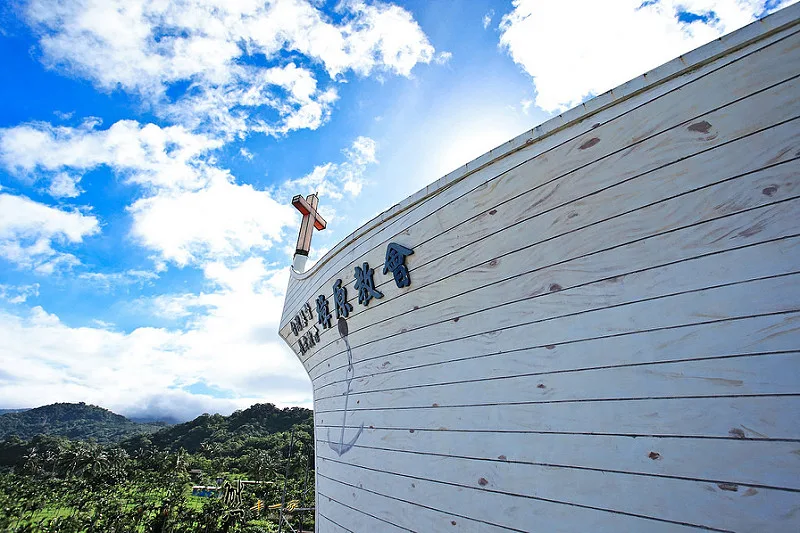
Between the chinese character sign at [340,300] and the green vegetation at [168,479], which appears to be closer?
the chinese character sign at [340,300]

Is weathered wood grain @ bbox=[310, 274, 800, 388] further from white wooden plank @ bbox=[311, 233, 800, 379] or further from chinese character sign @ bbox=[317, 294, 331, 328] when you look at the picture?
chinese character sign @ bbox=[317, 294, 331, 328]

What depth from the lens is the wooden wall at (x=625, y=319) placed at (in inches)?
72.6

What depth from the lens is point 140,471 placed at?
52.3 meters

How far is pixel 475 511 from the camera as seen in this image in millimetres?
2639

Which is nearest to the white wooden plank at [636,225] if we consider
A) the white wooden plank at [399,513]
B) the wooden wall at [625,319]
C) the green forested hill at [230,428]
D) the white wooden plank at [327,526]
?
the wooden wall at [625,319]

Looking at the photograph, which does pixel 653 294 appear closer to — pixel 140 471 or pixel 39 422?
pixel 140 471

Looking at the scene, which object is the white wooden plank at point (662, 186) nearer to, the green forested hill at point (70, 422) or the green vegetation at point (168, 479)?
the green vegetation at point (168, 479)

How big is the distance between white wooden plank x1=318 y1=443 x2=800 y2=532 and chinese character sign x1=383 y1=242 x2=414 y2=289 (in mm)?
1562

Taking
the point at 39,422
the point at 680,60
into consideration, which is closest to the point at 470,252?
the point at 680,60

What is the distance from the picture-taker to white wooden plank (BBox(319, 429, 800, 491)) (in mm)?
1730

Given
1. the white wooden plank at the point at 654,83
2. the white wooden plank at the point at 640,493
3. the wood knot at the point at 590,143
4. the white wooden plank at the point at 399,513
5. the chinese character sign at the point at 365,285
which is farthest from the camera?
the chinese character sign at the point at 365,285

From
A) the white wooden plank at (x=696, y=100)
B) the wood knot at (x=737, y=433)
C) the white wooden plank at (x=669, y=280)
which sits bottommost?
the wood knot at (x=737, y=433)

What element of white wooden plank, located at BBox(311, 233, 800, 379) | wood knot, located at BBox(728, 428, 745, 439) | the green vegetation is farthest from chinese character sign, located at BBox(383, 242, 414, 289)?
the green vegetation

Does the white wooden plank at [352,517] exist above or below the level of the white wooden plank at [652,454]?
below
